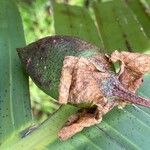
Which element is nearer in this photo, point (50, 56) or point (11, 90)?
point (50, 56)

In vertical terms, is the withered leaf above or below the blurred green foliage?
above

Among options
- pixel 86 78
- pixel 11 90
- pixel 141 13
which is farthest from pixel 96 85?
pixel 141 13

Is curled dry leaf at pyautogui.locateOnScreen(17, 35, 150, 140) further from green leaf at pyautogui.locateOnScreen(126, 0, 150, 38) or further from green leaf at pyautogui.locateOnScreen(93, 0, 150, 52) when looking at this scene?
green leaf at pyautogui.locateOnScreen(126, 0, 150, 38)

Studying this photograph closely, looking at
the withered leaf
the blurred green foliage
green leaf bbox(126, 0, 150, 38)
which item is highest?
the withered leaf

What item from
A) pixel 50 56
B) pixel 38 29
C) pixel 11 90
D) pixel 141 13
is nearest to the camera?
pixel 50 56

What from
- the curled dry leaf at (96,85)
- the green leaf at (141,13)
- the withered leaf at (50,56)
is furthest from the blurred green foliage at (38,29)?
the curled dry leaf at (96,85)

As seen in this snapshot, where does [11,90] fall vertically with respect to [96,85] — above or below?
below

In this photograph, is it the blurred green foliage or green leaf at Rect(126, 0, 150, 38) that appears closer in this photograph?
green leaf at Rect(126, 0, 150, 38)

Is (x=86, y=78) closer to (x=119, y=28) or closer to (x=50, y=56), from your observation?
(x=50, y=56)

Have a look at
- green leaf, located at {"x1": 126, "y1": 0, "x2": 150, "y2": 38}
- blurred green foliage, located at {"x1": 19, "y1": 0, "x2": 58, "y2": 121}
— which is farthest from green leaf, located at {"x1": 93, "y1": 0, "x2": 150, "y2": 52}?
blurred green foliage, located at {"x1": 19, "y1": 0, "x2": 58, "y2": 121}
